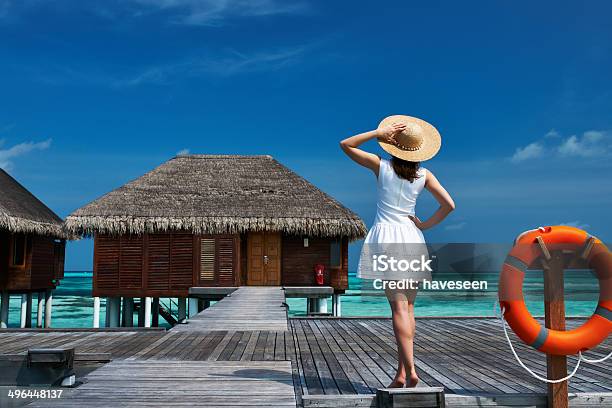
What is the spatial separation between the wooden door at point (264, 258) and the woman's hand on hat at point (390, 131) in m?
16.0

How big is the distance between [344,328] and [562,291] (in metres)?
5.23

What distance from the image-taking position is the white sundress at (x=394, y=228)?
366 cm

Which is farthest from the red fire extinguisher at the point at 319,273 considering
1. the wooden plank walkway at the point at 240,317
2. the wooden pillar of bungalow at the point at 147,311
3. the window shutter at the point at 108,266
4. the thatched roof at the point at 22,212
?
the thatched roof at the point at 22,212

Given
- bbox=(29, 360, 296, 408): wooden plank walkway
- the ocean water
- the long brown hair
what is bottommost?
the ocean water

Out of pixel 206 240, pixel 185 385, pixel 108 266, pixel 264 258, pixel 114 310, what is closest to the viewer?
pixel 185 385

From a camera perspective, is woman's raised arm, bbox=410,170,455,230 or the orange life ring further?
woman's raised arm, bbox=410,170,455,230

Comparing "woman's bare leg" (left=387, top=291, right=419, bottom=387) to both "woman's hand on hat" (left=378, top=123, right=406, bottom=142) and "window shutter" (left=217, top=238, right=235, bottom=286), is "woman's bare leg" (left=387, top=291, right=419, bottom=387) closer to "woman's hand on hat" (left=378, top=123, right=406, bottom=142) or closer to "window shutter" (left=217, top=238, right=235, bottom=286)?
"woman's hand on hat" (left=378, top=123, right=406, bottom=142)

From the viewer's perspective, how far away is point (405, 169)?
148 inches

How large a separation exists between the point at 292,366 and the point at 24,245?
21.0m

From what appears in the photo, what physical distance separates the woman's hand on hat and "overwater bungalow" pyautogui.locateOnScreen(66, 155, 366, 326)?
1530 cm

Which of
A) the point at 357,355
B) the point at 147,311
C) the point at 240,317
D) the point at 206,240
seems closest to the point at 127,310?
the point at 147,311

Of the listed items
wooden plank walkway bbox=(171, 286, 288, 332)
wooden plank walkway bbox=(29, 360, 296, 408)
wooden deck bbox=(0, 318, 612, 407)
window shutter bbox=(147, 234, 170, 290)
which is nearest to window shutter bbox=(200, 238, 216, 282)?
window shutter bbox=(147, 234, 170, 290)

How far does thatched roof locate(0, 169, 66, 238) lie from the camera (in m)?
20.8

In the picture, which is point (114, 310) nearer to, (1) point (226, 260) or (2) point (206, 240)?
(2) point (206, 240)
